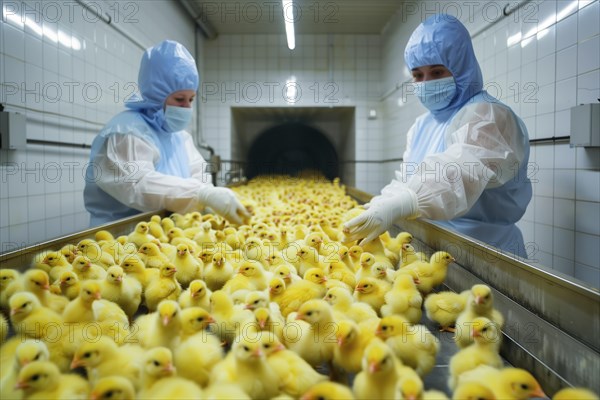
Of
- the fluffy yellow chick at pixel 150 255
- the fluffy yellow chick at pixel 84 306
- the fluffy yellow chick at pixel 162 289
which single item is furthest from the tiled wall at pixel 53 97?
the fluffy yellow chick at pixel 84 306

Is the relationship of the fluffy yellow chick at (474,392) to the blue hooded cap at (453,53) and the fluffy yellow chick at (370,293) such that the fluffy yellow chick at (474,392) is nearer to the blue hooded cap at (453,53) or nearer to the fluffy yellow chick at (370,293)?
the fluffy yellow chick at (370,293)

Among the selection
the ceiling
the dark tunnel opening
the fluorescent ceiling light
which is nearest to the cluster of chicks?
the fluorescent ceiling light

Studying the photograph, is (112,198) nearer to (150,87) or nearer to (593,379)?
(150,87)

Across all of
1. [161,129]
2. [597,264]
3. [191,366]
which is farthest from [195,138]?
[191,366]

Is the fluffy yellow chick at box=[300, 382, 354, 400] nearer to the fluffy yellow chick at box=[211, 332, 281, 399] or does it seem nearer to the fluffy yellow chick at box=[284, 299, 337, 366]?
the fluffy yellow chick at box=[211, 332, 281, 399]

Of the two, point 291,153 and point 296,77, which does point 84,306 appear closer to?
point 296,77

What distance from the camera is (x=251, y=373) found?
1.12 meters

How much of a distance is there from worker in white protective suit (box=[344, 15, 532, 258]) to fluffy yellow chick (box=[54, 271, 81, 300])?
131 cm

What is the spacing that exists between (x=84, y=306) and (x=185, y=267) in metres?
0.62

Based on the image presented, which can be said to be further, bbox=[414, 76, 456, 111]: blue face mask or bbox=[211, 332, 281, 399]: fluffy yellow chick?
bbox=[414, 76, 456, 111]: blue face mask

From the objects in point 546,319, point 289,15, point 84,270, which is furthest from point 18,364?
point 289,15

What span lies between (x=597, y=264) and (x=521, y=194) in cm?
71

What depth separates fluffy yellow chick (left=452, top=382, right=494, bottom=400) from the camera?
99 centimetres

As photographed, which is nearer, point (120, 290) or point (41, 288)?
point (41, 288)
